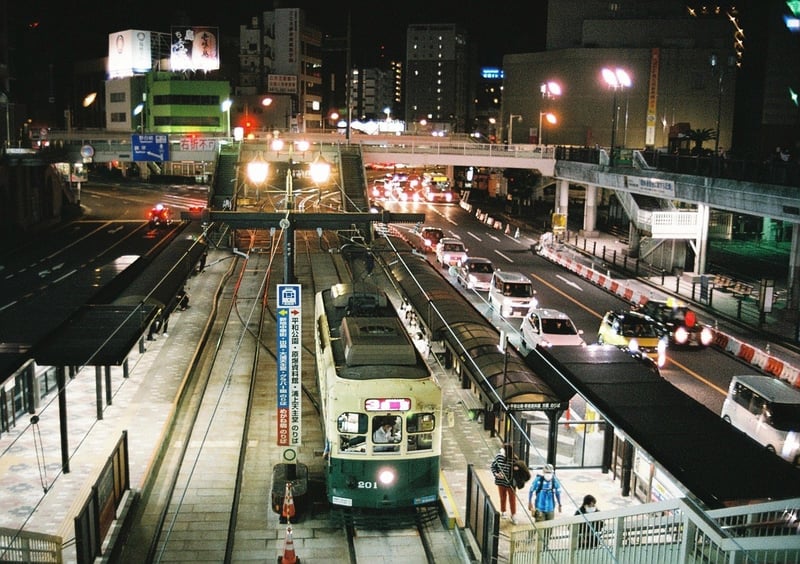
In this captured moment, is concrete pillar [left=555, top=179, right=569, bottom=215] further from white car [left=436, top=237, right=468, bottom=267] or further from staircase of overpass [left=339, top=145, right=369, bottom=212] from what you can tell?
white car [left=436, top=237, right=468, bottom=267]

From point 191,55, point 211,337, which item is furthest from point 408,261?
point 191,55

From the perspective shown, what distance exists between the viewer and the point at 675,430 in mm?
14844

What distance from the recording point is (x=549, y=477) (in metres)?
14.4

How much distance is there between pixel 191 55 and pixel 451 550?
89.0m

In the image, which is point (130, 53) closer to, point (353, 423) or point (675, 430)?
point (353, 423)

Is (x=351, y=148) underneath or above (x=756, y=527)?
above

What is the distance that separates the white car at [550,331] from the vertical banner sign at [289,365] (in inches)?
440

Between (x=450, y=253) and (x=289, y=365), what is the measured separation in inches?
1108

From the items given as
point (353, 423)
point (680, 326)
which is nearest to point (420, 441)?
point (353, 423)

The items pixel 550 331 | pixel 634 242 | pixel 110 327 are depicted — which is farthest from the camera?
pixel 634 242

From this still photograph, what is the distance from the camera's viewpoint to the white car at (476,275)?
37656 millimetres

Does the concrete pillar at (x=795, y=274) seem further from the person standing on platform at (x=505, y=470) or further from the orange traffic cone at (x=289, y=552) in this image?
the orange traffic cone at (x=289, y=552)

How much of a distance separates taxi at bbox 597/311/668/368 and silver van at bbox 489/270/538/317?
5264mm

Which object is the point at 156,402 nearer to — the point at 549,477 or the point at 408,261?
the point at 549,477
